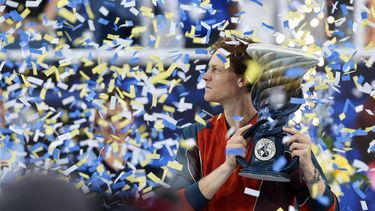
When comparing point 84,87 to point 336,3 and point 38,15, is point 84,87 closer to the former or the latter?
point 38,15

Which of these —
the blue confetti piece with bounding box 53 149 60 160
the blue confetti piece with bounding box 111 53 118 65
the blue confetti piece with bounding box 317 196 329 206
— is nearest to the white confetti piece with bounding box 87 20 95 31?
the blue confetti piece with bounding box 111 53 118 65

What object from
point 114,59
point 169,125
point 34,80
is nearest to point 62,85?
point 34,80

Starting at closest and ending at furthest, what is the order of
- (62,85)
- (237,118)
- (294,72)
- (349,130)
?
1. (294,72)
2. (237,118)
3. (349,130)
4. (62,85)

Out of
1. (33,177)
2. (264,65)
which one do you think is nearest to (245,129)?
(264,65)

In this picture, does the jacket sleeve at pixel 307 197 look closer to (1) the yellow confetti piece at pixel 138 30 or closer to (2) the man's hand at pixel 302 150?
(2) the man's hand at pixel 302 150

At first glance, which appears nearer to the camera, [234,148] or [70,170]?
[234,148]

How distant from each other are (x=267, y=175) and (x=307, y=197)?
0.18 metres

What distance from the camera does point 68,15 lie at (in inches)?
104

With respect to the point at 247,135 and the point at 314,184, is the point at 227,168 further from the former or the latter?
the point at 314,184

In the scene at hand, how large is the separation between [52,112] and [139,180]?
581 millimetres

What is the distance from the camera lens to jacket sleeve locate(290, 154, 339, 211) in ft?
5.55

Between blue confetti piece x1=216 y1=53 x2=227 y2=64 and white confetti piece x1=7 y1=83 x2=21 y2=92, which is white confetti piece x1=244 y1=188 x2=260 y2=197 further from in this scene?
white confetti piece x1=7 y1=83 x2=21 y2=92

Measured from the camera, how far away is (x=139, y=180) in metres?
2.42

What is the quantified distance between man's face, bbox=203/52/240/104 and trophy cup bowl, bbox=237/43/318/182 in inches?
7.5
